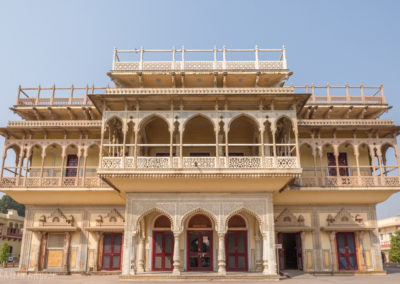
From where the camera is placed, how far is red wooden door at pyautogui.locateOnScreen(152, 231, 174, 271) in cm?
1862

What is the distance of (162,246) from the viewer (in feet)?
62.0

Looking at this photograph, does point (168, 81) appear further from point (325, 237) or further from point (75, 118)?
point (325, 237)

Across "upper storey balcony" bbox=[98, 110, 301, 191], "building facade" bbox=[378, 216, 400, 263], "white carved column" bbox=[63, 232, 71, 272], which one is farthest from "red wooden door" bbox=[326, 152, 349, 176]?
"building facade" bbox=[378, 216, 400, 263]

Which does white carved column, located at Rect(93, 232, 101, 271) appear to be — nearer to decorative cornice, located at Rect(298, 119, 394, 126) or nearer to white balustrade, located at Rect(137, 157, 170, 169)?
white balustrade, located at Rect(137, 157, 170, 169)

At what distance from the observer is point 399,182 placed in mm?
18797

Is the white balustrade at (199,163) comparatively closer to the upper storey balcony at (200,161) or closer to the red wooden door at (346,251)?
the upper storey balcony at (200,161)

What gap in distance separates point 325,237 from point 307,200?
2345 mm

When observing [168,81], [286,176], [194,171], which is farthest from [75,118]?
[286,176]

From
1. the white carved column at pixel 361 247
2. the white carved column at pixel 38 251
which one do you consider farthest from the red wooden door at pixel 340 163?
the white carved column at pixel 38 251

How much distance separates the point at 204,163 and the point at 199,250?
557cm

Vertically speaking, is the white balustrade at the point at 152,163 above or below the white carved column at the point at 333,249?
above

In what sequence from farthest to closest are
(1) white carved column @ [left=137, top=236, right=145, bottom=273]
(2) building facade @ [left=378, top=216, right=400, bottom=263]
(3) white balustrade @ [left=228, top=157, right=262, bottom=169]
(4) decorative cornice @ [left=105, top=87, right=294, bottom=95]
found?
(2) building facade @ [left=378, top=216, right=400, bottom=263] < (1) white carved column @ [left=137, top=236, right=145, bottom=273] < (4) decorative cornice @ [left=105, top=87, right=294, bottom=95] < (3) white balustrade @ [left=228, top=157, right=262, bottom=169]

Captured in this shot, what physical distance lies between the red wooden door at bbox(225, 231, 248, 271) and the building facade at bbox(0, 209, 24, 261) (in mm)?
36825

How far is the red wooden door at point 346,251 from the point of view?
1944cm
